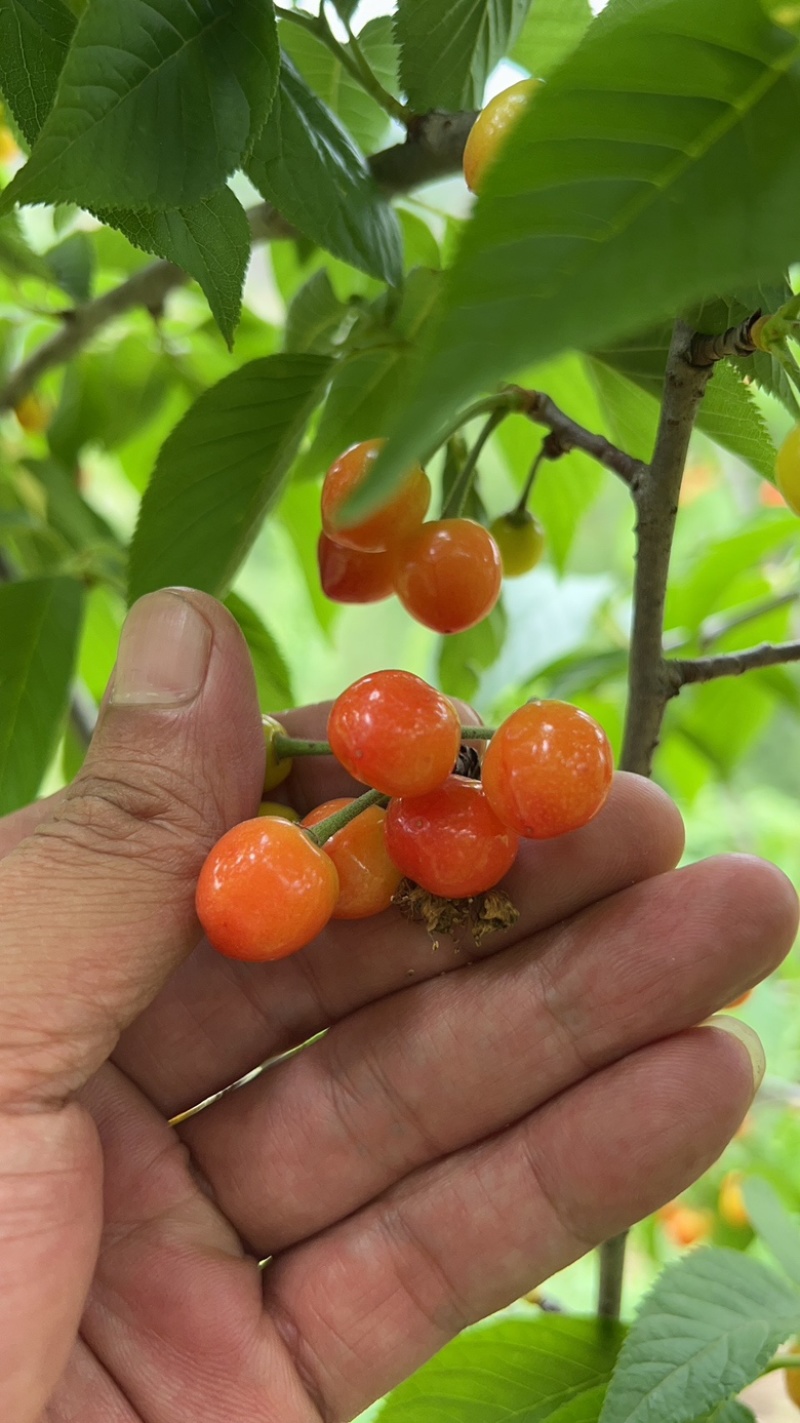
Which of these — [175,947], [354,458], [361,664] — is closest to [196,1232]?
[175,947]

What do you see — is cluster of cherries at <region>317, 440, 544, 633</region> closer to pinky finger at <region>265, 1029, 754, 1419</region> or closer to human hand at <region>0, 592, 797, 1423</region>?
human hand at <region>0, 592, 797, 1423</region>

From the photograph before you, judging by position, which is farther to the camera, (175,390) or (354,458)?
(175,390)

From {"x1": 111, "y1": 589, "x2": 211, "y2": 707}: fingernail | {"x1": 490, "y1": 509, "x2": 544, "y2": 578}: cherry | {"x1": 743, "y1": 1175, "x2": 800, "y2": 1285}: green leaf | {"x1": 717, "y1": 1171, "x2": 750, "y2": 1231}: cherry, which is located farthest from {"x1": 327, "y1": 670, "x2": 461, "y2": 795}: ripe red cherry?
{"x1": 717, "y1": 1171, "x2": 750, "y2": 1231}: cherry

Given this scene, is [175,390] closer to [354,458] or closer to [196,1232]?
[354,458]

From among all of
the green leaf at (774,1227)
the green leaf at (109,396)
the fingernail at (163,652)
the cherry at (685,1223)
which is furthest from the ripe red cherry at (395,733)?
the cherry at (685,1223)

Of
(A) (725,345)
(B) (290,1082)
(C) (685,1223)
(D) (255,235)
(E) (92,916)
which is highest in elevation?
(D) (255,235)

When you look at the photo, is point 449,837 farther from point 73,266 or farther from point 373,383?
point 73,266

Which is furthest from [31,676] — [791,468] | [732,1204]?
[732,1204]
